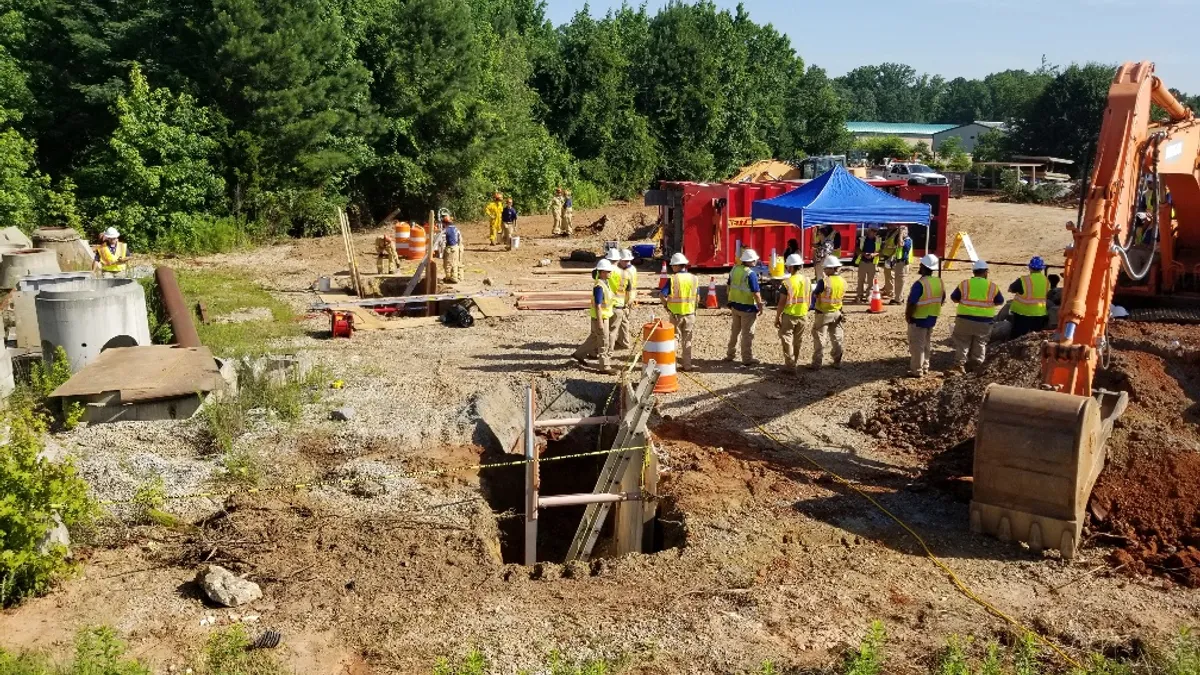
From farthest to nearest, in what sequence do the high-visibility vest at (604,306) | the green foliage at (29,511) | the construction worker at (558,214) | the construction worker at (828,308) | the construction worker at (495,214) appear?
1. the construction worker at (558,214)
2. the construction worker at (495,214)
3. the construction worker at (828,308)
4. the high-visibility vest at (604,306)
5. the green foliage at (29,511)

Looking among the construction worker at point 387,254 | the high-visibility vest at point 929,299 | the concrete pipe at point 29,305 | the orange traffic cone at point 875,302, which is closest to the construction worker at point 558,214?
the construction worker at point 387,254

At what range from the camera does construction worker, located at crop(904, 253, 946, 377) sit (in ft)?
47.4

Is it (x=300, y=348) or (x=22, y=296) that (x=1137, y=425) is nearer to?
(x=300, y=348)

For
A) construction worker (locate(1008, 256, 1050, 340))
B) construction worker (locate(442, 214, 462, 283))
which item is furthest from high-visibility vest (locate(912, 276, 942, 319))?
construction worker (locate(442, 214, 462, 283))

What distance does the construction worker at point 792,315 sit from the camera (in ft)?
48.9

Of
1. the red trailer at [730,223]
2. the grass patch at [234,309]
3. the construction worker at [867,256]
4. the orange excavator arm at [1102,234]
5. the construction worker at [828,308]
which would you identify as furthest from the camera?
the red trailer at [730,223]

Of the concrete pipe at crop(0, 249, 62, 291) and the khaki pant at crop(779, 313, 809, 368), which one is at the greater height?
the concrete pipe at crop(0, 249, 62, 291)

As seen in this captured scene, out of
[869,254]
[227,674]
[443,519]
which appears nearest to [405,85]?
[869,254]

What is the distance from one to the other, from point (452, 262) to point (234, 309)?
16.5 ft

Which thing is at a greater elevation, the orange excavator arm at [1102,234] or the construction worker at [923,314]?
the orange excavator arm at [1102,234]

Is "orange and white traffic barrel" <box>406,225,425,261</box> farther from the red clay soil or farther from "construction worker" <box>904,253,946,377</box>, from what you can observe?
the red clay soil

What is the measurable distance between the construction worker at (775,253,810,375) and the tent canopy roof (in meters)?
5.04

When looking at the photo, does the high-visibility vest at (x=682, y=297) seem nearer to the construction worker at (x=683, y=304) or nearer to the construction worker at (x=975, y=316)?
the construction worker at (x=683, y=304)

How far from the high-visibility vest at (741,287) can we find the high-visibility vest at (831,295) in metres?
1.02
